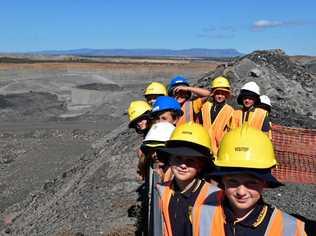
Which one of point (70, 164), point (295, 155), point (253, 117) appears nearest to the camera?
point (253, 117)

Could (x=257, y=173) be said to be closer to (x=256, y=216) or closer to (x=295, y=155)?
(x=256, y=216)

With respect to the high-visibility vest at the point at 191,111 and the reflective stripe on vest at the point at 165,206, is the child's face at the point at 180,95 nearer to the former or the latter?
the high-visibility vest at the point at 191,111

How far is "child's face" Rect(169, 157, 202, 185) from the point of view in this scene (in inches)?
142

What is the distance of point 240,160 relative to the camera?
295 cm

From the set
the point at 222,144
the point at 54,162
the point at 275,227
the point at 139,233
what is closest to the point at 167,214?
the point at 222,144

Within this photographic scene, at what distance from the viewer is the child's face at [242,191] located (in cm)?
286

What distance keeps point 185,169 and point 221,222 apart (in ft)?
2.35

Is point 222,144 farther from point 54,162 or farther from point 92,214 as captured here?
point 54,162

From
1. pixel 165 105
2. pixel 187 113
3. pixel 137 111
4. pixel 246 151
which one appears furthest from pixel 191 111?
pixel 246 151

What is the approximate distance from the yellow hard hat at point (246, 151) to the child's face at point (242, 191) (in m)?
0.07

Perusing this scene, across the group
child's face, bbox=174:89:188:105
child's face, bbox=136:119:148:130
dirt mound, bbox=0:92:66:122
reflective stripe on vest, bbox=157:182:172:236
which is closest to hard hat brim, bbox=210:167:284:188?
reflective stripe on vest, bbox=157:182:172:236

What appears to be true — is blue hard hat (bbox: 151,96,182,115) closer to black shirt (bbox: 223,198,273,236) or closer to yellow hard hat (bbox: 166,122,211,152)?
yellow hard hat (bbox: 166,122,211,152)

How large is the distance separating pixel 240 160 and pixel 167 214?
0.78 meters

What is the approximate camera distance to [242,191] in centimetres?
287
